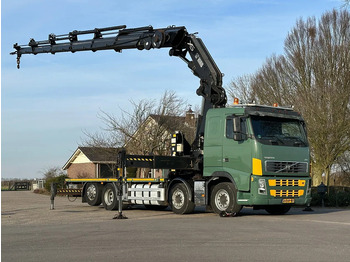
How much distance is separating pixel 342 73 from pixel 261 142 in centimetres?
2006

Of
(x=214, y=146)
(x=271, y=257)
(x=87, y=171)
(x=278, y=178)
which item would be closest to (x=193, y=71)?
(x=214, y=146)

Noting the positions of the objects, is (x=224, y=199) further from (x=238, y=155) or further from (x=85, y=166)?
(x=85, y=166)

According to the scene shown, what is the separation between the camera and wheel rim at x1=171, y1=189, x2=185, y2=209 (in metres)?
19.1

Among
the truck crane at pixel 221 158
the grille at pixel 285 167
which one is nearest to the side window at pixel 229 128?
the truck crane at pixel 221 158

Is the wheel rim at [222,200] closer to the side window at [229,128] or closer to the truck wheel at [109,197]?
the side window at [229,128]

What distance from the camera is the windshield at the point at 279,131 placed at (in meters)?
17.3

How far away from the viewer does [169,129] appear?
3634cm

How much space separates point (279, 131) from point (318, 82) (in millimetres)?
18794

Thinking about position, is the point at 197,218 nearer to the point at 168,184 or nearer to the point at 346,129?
the point at 168,184

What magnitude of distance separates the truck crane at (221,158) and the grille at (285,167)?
30 mm

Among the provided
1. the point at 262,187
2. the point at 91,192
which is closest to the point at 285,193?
the point at 262,187

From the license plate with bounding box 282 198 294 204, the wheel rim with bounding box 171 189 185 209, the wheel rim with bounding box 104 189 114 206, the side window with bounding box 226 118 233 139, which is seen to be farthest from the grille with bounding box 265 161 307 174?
the wheel rim with bounding box 104 189 114 206

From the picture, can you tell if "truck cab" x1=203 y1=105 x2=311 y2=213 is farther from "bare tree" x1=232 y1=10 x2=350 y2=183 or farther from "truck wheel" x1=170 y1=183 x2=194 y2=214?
"bare tree" x1=232 y1=10 x2=350 y2=183

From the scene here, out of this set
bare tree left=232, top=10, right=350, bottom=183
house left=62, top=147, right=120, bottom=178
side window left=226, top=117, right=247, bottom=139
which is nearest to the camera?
side window left=226, top=117, right=247, bottom=139
